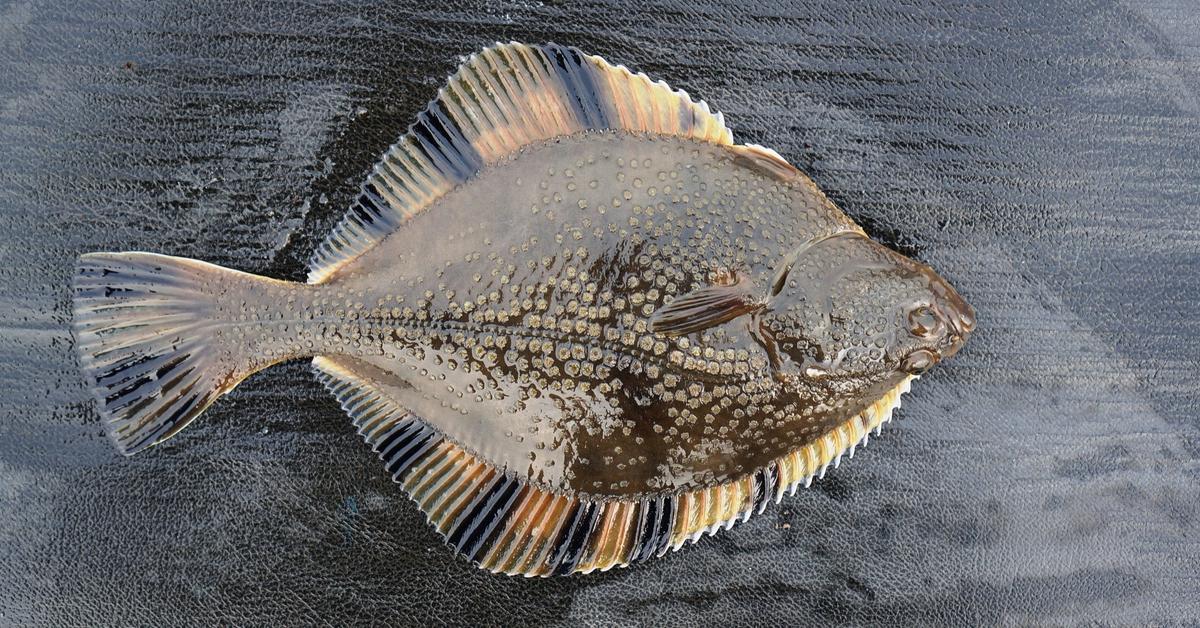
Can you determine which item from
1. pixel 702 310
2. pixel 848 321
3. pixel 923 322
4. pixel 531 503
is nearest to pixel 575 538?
pixel 531 503

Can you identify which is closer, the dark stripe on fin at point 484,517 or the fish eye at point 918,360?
the fish eye at point 918,360

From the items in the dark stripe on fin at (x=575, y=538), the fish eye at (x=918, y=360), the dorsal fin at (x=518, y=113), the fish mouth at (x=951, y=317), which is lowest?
the dark stripe on fin at (x=575, y=538)

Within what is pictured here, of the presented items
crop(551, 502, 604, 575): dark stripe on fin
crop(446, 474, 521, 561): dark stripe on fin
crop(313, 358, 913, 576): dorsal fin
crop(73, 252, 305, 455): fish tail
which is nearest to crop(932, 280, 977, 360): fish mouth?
Answer: crop(313, 358, 913, 576): dorsal fin

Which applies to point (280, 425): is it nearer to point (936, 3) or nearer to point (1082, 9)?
point (936, 3)

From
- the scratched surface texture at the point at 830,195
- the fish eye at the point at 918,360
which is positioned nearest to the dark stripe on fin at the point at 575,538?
the scratched surface texture at the point at 830,195

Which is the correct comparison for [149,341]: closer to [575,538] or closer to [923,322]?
[575,538]

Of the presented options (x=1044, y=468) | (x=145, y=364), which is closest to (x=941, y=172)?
(x=1044, y=468)

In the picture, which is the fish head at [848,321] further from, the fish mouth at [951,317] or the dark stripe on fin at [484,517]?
the dark stripe on fin at [484,517]
